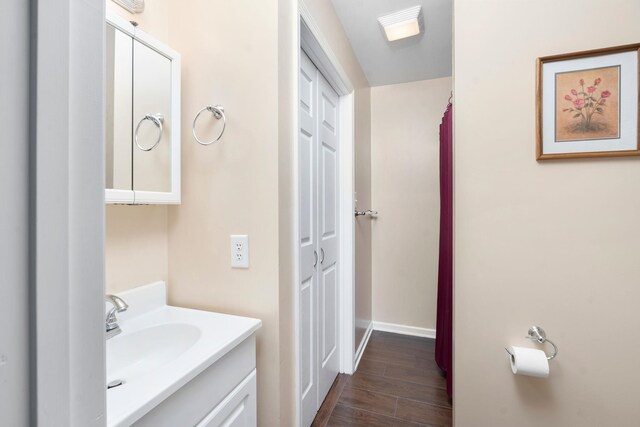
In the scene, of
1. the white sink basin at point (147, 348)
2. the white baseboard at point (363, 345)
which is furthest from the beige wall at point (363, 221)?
the white sink basin at point (147, 348)

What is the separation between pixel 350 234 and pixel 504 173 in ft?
3.58

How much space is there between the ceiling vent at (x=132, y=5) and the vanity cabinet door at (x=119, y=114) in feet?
0.53

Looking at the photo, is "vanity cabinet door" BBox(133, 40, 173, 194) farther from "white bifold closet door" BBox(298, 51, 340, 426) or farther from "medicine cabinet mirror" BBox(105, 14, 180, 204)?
"white bifold closet door" BBox(298, 51, 340, 426)

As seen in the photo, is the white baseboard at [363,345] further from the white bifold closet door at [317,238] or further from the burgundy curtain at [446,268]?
Result: the burgundy curtain at [446,268]

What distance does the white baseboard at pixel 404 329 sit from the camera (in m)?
2.60

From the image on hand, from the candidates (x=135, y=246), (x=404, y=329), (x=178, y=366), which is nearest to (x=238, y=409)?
(x=178, y=366)

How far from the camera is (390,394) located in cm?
178

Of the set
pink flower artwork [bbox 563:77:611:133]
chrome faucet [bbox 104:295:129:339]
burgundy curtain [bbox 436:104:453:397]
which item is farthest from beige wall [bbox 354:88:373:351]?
chrome faucet [bbox 104:295:129:339]

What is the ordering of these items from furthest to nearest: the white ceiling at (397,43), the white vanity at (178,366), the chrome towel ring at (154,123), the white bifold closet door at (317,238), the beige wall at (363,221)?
the beige wall at (363,221)
the white ceiling at (397,43)
the white bifold closet door at (317,238)
the chrome towel ring at (154,123)
the white vanity at (178,366)

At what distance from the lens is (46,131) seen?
24 cm

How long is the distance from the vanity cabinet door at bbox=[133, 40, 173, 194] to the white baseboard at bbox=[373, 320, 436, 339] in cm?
238

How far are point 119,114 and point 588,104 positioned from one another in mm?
1680

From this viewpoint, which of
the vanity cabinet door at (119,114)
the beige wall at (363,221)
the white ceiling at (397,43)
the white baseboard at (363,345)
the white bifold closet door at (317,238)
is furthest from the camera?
the beige wall at (363,221)

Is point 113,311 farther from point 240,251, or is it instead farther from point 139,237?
point 240,251
